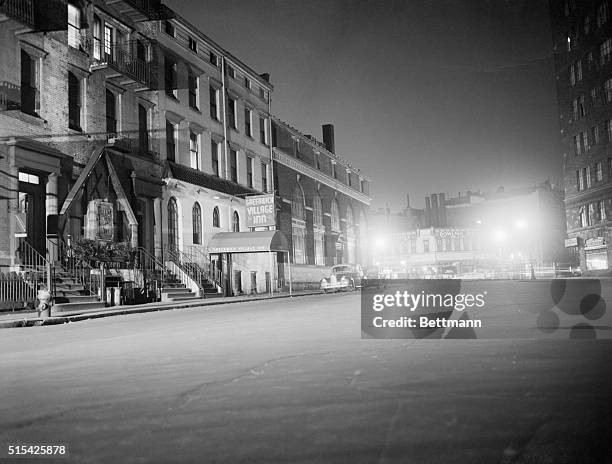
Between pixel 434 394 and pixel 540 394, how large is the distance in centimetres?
94

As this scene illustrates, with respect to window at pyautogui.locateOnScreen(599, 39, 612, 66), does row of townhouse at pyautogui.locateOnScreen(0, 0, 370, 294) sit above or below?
below

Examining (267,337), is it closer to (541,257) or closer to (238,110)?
(238,110)

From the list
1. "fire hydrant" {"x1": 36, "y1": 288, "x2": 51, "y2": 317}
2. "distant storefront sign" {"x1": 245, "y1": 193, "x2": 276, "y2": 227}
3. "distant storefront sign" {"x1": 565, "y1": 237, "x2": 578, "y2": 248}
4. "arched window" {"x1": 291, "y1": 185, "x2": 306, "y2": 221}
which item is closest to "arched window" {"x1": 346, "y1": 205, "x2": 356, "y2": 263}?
"arched window" {"x1": 291, "y1": 185, "x2": 306, "y2": 221}

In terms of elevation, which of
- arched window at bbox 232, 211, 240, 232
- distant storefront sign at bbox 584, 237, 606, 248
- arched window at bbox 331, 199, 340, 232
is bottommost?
distant storefront sign at bbox 584, 237, 606, 248

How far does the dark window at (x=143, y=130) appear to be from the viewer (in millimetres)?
29506

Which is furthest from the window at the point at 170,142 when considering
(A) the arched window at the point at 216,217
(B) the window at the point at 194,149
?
(A) the arched window at the point at 216,217

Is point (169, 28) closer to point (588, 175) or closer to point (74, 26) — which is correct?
point (74, 26)

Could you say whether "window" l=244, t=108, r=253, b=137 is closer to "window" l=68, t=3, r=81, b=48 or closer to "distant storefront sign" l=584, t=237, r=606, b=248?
"window" l=68, t=3, r=81, b=48

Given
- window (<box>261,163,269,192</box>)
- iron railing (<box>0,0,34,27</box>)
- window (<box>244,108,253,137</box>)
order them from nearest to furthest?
iron railing (<box>0,0,34,27</box>) → window (<box>244,108,253,137</box>) → window (<box>261,163,269,192</box>)

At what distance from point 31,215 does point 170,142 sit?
1127 cm

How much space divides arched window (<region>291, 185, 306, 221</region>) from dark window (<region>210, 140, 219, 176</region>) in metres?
12.0

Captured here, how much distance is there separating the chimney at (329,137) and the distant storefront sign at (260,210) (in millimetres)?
26813

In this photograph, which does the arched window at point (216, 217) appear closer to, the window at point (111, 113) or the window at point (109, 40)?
the window at point (111, 113)

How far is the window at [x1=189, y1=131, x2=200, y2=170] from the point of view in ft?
111
